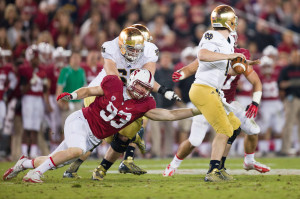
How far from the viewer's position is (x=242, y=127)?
6.74 metres

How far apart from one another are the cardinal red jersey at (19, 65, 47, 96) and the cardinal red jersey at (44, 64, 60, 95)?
23cm

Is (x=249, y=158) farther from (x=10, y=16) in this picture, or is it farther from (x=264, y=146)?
(x=10, y=16)

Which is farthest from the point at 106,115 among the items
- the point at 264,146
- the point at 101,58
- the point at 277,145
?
the point at 277,145

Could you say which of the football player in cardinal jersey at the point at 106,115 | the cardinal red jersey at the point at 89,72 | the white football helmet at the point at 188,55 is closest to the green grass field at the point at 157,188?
the football player in cardinal jersey at the point at 106,115

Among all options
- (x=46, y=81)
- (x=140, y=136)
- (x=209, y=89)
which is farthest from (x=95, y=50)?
(x=209, y=89)

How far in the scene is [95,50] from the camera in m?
11.5

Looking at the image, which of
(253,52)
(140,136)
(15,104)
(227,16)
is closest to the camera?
(227,16)

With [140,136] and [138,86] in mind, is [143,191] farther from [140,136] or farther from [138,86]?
[140,136]

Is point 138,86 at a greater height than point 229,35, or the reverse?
point 229,35

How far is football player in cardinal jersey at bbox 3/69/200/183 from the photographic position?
570 cm

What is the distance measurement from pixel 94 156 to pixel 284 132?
3923 mm

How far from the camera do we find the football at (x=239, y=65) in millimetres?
6094

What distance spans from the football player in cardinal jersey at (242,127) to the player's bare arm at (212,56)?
455mm

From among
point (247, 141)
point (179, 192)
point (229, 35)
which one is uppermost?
point (229, 35)
